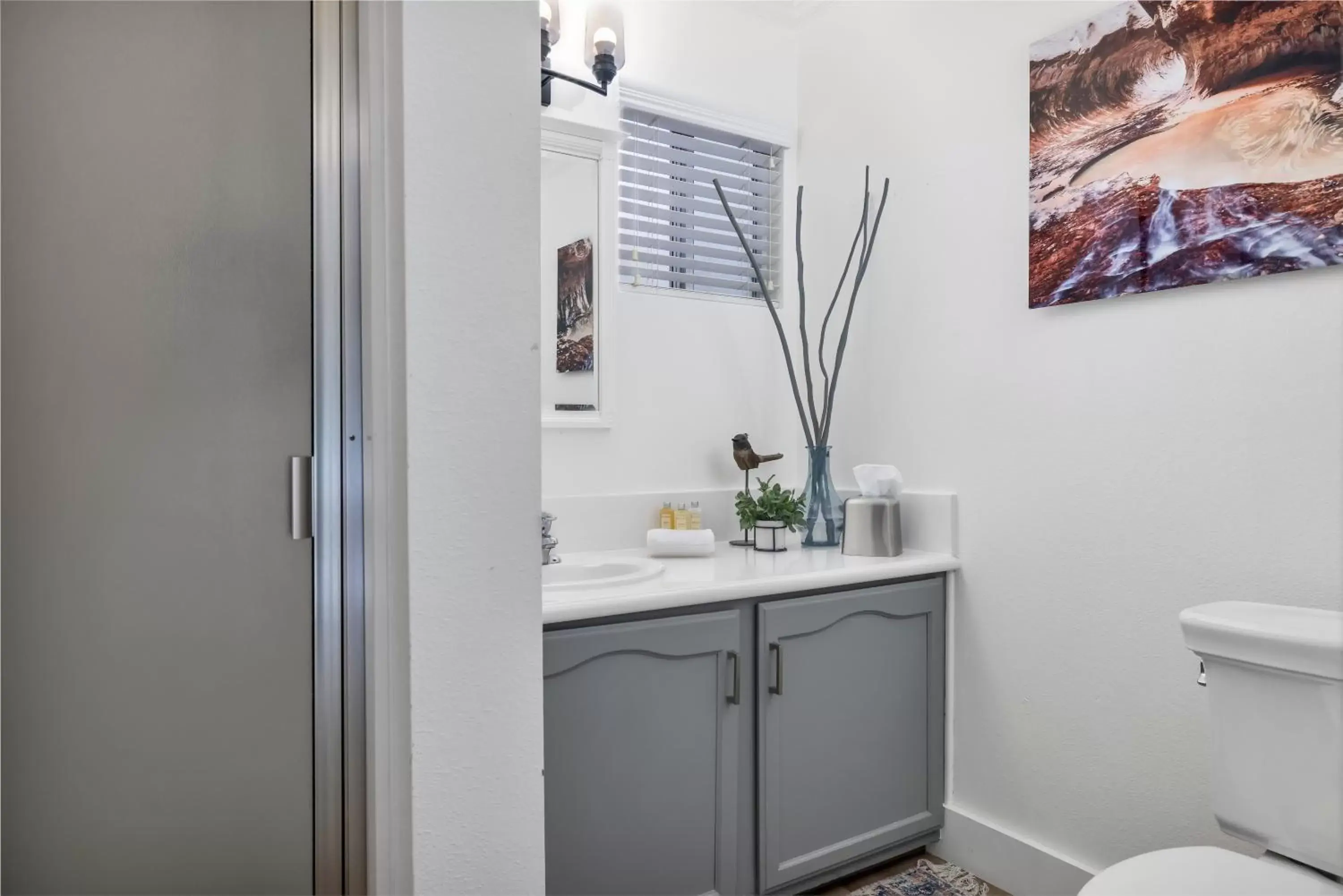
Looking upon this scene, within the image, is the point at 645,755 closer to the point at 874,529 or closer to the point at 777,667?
the point at 777,667

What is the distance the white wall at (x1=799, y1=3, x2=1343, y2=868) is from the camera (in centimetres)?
147

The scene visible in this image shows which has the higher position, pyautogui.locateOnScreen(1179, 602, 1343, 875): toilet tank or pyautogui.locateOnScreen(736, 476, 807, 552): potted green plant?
pyautogui.locateOnScreen(736, 476, 807, 552): potted green plant

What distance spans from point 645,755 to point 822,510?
2.88 ft

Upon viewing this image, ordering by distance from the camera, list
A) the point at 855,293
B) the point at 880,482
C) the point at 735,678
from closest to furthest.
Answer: the point at 735,678
the point at 880,482
the point at 855,293

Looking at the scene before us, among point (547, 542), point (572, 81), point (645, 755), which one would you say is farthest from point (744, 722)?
point (572, 81)

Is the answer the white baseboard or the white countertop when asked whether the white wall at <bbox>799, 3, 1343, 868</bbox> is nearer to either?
the white baseboard

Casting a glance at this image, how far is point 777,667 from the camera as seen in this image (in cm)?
170

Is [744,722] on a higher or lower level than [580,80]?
lower

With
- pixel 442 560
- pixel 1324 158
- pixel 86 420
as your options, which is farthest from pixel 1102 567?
pixel 86 420

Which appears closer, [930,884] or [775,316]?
[930,884]

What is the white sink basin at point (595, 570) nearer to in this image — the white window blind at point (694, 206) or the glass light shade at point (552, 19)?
the white window blind at point (694, 206)

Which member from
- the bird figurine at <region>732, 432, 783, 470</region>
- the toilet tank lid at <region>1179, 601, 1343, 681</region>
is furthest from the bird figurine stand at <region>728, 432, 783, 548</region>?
the toilet tank lid at <region>1179, 601, 1343, 681</region>

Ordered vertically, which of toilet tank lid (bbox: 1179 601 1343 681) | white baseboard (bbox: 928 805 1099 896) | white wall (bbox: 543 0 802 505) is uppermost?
white wall (bbox: 543 0 802 505)

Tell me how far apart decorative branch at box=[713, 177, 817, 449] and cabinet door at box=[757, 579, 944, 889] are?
51 centimetres
